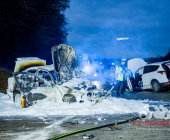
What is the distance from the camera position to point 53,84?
802cm

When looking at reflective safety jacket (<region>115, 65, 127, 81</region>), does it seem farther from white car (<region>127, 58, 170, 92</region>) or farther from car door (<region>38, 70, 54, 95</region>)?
car door (<region>38, 70, 54, 95</region>)

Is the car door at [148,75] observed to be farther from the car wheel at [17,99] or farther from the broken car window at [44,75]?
the car wheel at [17,99]

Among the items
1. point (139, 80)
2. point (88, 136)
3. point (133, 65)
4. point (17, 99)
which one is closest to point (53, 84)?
point (17, 99)

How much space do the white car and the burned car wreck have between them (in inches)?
191

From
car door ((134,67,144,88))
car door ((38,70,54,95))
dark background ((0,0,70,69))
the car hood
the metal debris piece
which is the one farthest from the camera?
dark background ((0,0,70,69))

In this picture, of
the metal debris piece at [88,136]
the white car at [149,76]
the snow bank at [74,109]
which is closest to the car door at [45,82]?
the snow bank at [74,109]

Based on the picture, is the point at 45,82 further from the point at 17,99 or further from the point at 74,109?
the point at 74,109

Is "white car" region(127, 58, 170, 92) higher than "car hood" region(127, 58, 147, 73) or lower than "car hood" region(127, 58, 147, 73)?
lower

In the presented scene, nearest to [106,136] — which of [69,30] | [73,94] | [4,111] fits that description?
[73,94]

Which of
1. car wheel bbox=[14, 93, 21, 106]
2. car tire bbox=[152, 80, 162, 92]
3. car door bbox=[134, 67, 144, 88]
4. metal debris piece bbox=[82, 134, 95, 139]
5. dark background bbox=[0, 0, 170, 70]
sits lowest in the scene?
metal debris piece bbox=[82, 134, 95, 139]

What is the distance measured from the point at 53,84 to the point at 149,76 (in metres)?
6.95

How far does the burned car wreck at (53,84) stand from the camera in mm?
7848

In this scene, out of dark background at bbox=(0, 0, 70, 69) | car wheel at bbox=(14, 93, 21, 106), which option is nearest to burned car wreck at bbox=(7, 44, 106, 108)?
car wheel at bbox=(14, 93, 21, 106)

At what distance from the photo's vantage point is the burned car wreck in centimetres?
785
